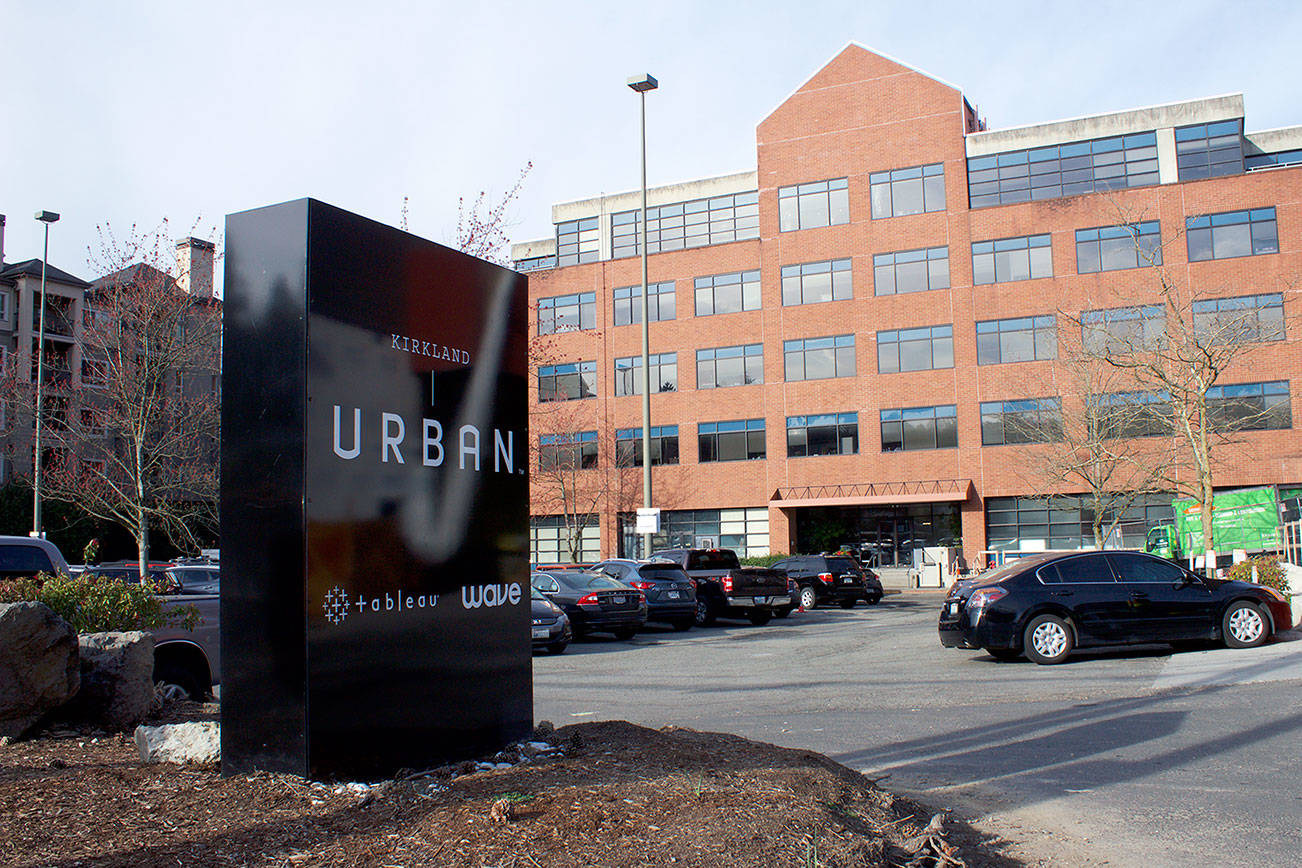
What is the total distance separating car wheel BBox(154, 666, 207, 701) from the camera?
9.24m

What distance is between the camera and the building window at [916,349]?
144 feet

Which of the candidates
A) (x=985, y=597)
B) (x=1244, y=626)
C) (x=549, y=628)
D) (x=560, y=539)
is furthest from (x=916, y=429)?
(x=985, y=597)

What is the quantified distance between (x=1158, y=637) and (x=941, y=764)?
7964mm

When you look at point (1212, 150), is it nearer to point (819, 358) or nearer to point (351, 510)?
point (819, 358)

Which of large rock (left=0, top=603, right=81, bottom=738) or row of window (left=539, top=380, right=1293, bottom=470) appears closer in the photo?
large rock (left=0, top=603, right=81, bottom=738)

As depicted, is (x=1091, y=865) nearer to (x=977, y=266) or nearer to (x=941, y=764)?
(x=941, y=764)

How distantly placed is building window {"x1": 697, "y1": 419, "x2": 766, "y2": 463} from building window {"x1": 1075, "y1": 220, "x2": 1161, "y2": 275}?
1469 cm

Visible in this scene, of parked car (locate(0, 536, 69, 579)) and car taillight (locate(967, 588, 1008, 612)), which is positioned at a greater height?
parked car (locate(0, 536, 69, 579))

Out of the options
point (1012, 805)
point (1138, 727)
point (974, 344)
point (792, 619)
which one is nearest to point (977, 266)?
point (974, 344)

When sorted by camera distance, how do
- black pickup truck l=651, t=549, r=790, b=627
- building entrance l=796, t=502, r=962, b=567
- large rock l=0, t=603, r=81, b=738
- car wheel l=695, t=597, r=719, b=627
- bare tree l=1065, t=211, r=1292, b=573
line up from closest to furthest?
1. large rock l=0, t=603, r=81, b=738
2. black pickup truck l=651, t=549, r=790, b=627
3. car wheel l=695, t=597, r=719, b=627
4. bare tree l=1065, t=211, r=1292, b=573
5. building entrance l=796, t=502, r=962, b=567

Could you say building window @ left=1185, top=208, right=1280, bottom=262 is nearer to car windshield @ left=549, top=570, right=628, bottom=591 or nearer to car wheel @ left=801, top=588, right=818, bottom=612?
car wheel @ left=801, top=588, right=818, bottom=612

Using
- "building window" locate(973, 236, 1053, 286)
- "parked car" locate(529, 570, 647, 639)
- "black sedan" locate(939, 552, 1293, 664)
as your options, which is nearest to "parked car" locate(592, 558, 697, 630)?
"parked car" locate(529, 570, 647, 639)

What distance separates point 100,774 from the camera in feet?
17.3

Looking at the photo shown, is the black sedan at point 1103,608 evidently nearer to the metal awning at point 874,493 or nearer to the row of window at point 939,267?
the row of window at point 939,267
